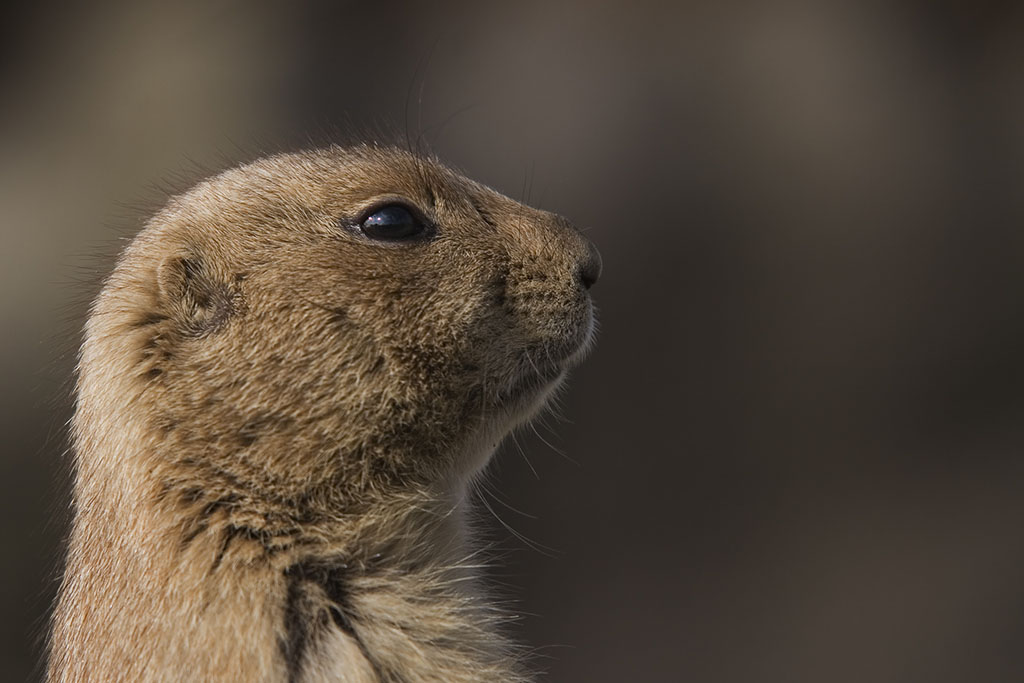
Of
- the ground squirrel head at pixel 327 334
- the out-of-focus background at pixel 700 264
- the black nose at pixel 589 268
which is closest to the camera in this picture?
the ground squirrel head at pixel 327 334

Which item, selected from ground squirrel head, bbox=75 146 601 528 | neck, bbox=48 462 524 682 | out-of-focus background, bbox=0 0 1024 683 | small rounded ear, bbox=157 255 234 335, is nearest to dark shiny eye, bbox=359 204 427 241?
ground squirrel head, bbox=75 146 601 528

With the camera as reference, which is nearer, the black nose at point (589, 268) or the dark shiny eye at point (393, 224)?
the dark shiny eye at point (393, 224)

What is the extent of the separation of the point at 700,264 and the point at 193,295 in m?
4.71

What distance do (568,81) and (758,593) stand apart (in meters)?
3.40

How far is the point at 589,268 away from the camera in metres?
2.94

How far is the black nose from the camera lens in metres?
2.92

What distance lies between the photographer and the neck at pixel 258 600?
2238 millimetres

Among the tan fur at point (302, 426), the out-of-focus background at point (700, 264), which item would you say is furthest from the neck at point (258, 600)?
the out-of-focus background at point (700, 264)

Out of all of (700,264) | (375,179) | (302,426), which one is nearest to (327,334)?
(302,426)

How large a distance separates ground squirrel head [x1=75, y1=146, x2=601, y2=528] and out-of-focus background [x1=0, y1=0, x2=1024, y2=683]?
3.77 m

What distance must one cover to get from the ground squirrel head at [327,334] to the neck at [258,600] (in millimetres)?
78

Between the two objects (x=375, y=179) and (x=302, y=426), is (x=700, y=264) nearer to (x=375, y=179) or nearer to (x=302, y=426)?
(x=375, y=179)

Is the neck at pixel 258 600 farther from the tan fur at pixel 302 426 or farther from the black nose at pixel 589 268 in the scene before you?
the black nose at pixel 589 268

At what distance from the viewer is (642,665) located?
6.54m
